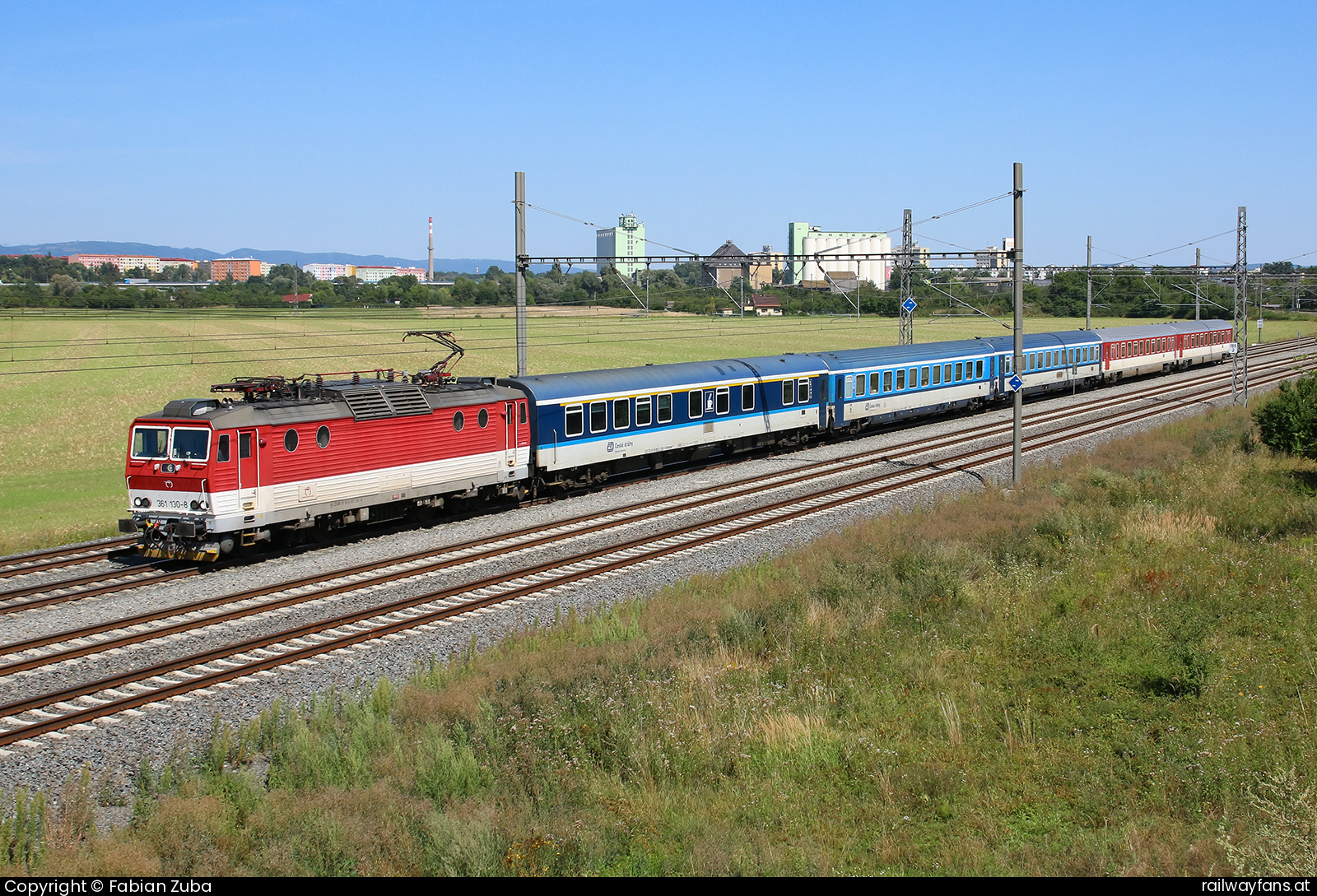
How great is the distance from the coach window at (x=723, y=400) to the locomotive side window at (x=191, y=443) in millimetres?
15396

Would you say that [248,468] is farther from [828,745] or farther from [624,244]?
[624,244]

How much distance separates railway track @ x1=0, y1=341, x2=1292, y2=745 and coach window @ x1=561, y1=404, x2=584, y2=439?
2776mm

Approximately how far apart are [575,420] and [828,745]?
17.3 m

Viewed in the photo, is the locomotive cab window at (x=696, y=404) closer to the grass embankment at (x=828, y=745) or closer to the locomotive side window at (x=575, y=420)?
the locomotive side window at (x=575, y=420)

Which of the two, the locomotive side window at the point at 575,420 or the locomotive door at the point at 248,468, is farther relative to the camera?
the locomotive side window at the point at 575,420

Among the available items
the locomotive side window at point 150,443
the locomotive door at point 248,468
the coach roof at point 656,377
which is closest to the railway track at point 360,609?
the locomotive door at point 248,468

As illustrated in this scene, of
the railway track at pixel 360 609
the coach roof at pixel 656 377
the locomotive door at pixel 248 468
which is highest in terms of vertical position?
the coach roof at pixel 656 377

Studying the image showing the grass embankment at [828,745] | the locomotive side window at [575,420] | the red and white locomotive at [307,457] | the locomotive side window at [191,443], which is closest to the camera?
the grass embankment at [828,745]

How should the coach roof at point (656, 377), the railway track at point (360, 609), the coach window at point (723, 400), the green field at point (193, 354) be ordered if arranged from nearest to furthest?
the railway track at point (360, 609) → the coach roof at point (656, 377) → the coach window at point (723, 400) → the green field at point (193, 354)

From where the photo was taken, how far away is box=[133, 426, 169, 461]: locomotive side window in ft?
63.7

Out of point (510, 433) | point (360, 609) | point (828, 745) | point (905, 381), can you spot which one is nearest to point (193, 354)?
point (905, 381)

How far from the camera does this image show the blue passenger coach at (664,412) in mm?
26391

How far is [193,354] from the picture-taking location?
70188 mm

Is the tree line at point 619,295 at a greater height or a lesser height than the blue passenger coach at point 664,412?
greater
